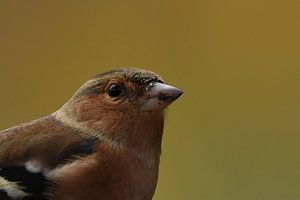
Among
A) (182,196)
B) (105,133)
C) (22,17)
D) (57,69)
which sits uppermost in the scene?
(22,17)

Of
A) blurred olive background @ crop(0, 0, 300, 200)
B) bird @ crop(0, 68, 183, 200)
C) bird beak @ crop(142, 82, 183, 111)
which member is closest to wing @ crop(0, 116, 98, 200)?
bird @ crop(0, 68, 183, 200)

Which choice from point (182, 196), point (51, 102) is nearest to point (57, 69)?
point (51, 102)

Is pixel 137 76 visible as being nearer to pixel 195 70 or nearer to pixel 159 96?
pixel 159 96

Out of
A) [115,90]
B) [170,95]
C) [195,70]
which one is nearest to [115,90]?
[115,90]

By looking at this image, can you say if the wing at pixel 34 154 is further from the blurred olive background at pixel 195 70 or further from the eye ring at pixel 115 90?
the blurred olive background at pixel 195 70

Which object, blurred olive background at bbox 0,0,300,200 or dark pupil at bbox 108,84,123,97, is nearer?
dark pupil at bbox 108,84,123,97

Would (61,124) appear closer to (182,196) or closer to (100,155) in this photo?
(100,155)

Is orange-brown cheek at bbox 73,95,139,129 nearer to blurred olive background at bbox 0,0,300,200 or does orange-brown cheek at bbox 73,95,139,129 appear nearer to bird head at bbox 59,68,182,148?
bird head at bbox 59,68,182,148
